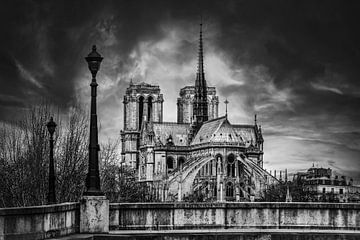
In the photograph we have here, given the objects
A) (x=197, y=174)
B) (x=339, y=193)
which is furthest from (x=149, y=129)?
(x=339, y=193)

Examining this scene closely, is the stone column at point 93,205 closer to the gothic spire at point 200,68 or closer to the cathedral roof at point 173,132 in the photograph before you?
the cathedral roof at point 173,132

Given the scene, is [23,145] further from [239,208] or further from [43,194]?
[239,208]

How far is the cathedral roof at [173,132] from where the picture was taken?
186250 millimetres

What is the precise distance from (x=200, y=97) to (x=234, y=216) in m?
161

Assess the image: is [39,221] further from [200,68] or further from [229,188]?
[200,68]

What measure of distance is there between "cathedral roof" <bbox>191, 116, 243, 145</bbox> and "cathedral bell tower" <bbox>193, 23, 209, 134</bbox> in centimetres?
838

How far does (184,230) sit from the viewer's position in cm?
2748

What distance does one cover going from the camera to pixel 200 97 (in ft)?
620

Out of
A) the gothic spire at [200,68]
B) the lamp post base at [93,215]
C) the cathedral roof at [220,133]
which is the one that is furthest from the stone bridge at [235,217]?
the gothic spire at [200,68]

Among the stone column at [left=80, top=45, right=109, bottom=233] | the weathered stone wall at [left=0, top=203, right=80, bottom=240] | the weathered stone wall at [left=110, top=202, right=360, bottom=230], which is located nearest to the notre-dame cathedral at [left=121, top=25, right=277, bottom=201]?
the weathered stone wall at [left=110, top=202, right=360, bottom=230]

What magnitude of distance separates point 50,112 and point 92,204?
96.2ft

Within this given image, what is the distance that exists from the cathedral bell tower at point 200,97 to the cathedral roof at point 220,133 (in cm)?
838

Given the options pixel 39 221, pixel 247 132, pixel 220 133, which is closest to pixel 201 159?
pixel 220 133

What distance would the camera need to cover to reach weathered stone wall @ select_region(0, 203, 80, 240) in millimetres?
21000
